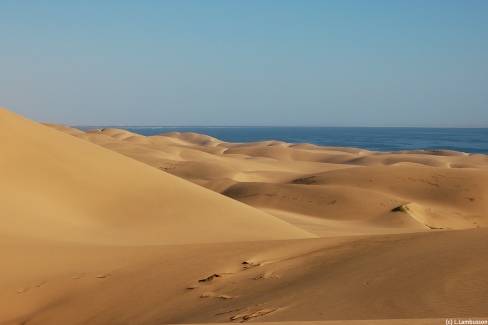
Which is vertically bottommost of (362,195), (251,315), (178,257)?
(362,195)

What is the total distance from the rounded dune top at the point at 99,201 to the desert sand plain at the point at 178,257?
46 mm

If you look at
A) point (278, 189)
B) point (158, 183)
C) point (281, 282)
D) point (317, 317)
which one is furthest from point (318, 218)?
point (317, 317)

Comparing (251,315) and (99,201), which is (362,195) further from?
(251,315)

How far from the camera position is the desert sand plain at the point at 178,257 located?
6.93m

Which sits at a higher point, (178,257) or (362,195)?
(178,257)

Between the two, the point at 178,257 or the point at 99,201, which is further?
the point at 99,201

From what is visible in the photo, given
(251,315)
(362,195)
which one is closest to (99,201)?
(251,315)

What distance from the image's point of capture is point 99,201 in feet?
50.7

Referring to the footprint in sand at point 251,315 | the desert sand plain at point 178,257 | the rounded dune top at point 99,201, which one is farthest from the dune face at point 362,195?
the footprint in sand at point 251,315

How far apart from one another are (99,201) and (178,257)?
5814mm

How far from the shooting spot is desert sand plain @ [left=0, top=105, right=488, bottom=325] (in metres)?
6.93

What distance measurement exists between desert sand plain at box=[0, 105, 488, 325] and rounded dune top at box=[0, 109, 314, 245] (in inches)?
1.8

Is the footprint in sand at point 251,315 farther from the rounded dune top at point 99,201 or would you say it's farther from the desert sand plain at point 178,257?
the rounded dune top at point 99,201

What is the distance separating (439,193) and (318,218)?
24.1 feet
